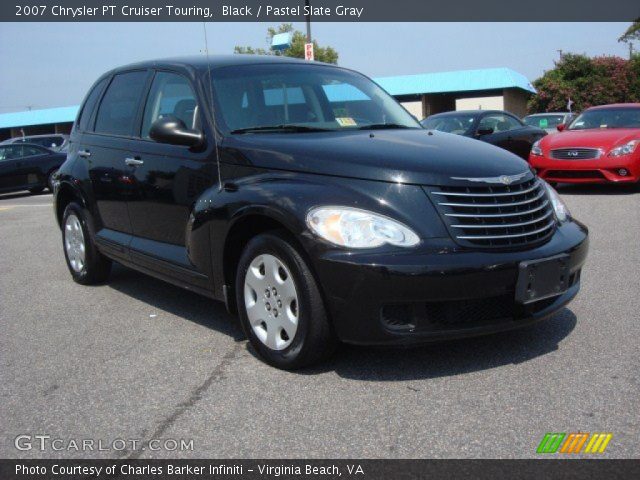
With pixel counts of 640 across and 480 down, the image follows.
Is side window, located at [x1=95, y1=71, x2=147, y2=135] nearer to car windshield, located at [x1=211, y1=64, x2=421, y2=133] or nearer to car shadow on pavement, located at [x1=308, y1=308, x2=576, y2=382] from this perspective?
car windshield, located at [x1=211, y1=64, x2=421, y2=133]

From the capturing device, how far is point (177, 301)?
213 inches

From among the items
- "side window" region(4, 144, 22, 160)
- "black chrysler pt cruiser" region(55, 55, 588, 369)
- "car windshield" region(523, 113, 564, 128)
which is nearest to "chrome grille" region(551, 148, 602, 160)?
"black chrysler pt cruiser" region(55, 55, 588, 369)

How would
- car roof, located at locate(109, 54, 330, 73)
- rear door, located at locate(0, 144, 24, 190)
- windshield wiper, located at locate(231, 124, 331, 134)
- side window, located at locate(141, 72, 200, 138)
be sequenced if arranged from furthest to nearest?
1. rear door, located at locate(0, 144, 24, 190)
2. car roof, located at locate(109, 54, 330, 73)
3. side window, located at locate(141, 72, 200, 138)
4. windshield wiper, located at locate(231, 124, 331, 134)

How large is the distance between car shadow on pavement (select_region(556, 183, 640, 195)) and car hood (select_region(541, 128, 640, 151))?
0.80m

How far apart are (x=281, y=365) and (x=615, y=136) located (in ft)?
27.9

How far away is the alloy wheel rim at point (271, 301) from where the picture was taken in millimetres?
3623

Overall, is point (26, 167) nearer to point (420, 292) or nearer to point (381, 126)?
point (381, 126)

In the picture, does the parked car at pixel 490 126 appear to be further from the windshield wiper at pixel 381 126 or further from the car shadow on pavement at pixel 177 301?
the windshield wiper at pixel 381 126

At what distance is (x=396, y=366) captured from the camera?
374 centimetres

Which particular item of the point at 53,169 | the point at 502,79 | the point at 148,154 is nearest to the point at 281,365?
the point at 148,154

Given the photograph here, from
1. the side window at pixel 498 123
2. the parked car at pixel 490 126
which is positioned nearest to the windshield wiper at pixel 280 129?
the parked car at pixel 490 126

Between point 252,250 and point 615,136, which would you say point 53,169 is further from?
point 252,250

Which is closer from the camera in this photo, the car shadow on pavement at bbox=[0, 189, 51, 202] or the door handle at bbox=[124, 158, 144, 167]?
the door handle at bbox=[124, 158, 144, 167]

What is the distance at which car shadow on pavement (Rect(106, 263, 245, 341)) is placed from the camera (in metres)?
4.72
